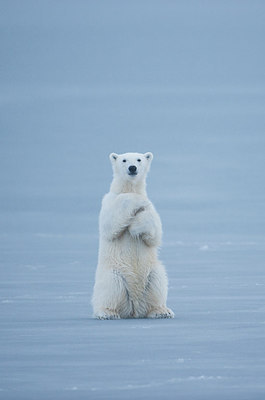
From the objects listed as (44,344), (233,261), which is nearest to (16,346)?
(44,344)

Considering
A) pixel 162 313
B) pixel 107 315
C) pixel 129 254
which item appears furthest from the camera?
pixel 129 254

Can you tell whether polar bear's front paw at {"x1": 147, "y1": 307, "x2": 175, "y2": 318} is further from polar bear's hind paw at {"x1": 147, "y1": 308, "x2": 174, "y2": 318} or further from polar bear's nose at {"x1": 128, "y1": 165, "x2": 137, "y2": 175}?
polar bear's nose at {"x1": 128, "y1": 165, "x2": 137, "y2": 175}

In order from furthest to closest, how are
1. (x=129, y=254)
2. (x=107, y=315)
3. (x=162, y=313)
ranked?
(x=129, y=254) < (x=162, y=313) < (x=107, y=315)

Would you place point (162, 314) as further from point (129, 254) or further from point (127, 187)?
point (127, 187)

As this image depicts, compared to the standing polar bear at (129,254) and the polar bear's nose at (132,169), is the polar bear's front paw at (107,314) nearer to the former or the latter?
the standing polar bear at (129,254)

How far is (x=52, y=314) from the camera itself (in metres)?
8.72

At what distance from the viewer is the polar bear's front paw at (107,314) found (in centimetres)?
834

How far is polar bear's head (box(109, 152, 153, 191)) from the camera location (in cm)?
852

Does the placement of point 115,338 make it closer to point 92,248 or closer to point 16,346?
point 16,346

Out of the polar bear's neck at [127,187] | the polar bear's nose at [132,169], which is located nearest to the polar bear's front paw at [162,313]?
the polar bear's neck at [127,187]

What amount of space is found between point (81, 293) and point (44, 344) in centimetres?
413

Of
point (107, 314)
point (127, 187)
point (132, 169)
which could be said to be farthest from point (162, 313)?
point (132, 169)

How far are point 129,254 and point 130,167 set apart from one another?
2.24 feet

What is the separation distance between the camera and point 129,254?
8562 mm
